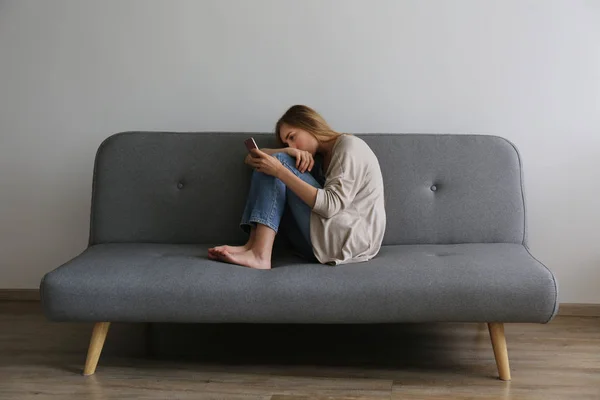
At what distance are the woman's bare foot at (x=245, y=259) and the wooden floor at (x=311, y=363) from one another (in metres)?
0.36

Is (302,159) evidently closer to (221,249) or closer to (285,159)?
(285,159)

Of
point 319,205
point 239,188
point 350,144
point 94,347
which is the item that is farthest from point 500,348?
point 94,347

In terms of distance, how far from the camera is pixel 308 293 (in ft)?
8.02

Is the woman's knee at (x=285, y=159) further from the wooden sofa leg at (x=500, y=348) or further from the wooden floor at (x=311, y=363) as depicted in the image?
the wooden sofa leg at (x=500, y=348)

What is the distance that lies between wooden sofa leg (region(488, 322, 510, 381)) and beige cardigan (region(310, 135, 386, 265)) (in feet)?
1.60

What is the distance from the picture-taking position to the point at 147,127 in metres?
3.49

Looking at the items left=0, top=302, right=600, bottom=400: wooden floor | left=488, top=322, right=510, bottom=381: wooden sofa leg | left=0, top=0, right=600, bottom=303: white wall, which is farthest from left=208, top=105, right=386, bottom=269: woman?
left=0, top=0, right=600, bottom=303: white wall

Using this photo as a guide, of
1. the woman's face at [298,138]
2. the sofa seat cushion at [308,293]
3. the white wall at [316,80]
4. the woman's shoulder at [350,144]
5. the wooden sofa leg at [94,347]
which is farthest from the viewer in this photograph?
the white wall at [316,80]

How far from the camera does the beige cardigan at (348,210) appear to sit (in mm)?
2650

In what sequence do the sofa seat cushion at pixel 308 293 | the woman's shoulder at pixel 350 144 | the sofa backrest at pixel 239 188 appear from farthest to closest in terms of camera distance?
the sofa backrest at pixel 239 188, the woman's shoulder at pixel 350 144, the sofa seat cushion at pixel 308 293

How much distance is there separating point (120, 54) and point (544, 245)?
2.05 metres

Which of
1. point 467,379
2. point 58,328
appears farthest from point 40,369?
point 467,379

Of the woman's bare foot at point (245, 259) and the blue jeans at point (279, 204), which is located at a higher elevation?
the blue jeans at point (279, 204)

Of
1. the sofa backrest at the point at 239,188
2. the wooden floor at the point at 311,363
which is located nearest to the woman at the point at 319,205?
the sofa backrest at the point at 239,188
